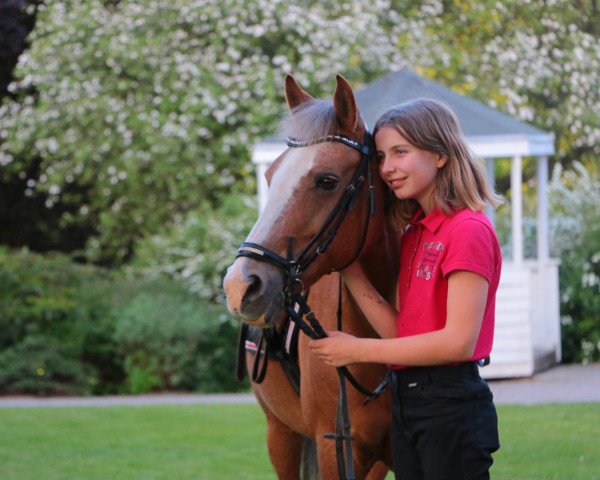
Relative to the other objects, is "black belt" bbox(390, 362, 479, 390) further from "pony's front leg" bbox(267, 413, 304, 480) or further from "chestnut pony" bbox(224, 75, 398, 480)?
"pony's front leg" bbox(267, 413, 304, 480)

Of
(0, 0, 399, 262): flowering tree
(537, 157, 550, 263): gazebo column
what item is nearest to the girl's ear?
(537, 157, 550, 263): gazebo column

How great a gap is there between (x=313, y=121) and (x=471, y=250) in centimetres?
60

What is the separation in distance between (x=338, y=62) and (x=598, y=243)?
4446mm

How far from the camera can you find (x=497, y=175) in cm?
2022

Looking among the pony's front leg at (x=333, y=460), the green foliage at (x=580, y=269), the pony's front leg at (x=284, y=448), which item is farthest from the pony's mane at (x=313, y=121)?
the green foliage at (x=580, y=269)

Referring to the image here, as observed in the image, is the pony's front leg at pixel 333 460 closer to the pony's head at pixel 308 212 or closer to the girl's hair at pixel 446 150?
the pony's head at pixel 308 212

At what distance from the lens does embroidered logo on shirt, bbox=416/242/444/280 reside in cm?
300

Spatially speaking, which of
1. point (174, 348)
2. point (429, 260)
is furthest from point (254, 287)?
point (174, 348)

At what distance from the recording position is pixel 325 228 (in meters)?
3.04

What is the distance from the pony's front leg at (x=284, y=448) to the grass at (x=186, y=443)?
205cm

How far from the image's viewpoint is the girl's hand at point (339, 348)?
303 centimetres

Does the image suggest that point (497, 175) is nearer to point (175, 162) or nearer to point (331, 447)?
point (175, 162)

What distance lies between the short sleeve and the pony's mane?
0.48m

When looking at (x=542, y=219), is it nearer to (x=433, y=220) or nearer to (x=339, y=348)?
Answer: (x=433, y=220)
